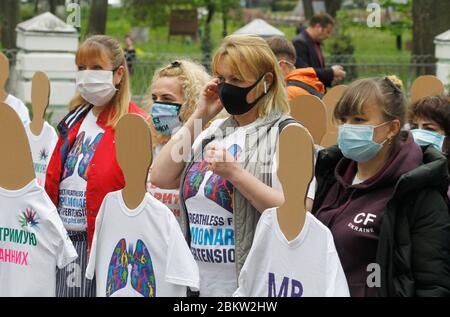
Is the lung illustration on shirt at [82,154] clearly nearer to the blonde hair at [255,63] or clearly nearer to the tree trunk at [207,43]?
the blonde hair at [255,63]

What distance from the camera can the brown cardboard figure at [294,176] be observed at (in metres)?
3.50

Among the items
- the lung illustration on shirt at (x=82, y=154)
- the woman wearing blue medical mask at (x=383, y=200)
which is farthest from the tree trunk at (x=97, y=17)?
the woman wearing blue medical mask at (x=383, y=200)

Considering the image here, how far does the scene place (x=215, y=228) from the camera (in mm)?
3924

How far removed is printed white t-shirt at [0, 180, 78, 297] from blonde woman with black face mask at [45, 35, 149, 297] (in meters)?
0.43

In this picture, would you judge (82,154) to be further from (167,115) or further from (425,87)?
(425,87)

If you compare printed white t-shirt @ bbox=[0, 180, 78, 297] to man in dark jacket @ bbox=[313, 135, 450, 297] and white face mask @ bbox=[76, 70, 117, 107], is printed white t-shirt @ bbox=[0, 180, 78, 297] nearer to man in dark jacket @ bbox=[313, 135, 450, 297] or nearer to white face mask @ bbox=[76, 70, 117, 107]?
white face mask @ bbox=[76, 70, 117, 107]

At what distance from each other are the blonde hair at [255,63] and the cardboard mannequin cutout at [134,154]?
1.38 feet

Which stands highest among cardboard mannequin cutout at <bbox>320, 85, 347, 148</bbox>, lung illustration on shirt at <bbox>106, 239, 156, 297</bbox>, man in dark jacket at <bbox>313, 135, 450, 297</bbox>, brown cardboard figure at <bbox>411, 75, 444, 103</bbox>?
brown cardboard figure at <bbox>411, 75, 444, 103</bbox>

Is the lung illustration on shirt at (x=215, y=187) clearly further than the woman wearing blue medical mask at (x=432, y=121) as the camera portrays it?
No

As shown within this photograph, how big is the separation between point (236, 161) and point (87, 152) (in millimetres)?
1283

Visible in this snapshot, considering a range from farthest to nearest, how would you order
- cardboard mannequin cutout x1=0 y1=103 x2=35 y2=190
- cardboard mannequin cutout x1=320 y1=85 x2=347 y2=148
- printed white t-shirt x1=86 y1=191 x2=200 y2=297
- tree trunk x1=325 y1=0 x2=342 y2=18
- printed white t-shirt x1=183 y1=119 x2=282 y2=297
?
tree trunk x1=325 y1=0 x2=342 y2=18 → cardboard mannequin cutout x1=320 y1=85 x2=347 y2=148 → cardboard mannequin cutout x1=0 y1=103 x2=35 y2=190 → printed white t-shirt x1=183 y1=119 x2=282 y2=297 → printed white t-shirt x1=86 y1=191 x2=200 y2=297

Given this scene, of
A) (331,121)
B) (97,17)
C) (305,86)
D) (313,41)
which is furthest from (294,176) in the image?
(97,17)

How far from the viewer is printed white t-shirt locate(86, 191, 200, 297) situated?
3.79 meters

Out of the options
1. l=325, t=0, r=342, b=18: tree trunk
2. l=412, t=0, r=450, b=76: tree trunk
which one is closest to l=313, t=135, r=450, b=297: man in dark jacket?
l=412, t=0, r=450, b=76: tree trunk
